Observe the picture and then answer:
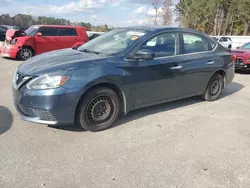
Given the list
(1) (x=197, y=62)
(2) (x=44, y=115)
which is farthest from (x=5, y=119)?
(1) (x=197, y=62)

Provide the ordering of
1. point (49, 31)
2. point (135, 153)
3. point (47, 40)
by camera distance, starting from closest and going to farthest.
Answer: point (135, 153) < point (47, 40) < point (49, 31)

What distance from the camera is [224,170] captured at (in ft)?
9.41

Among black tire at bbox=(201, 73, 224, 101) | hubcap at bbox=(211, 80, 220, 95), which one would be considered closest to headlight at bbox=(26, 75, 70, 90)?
black tire at bbox=(201, 73, 224, 101)

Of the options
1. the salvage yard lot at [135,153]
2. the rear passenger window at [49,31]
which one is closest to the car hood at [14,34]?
the rear passenger window at [49,31]

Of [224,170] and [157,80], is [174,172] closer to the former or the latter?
[224,170]

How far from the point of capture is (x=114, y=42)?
4285mm

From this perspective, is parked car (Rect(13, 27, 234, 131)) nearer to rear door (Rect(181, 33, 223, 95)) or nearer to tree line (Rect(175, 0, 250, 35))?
rear door (Rect(181, 33, 223, 95))

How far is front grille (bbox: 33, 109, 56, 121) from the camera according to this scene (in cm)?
330

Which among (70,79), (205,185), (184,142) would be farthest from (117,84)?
(205,185)

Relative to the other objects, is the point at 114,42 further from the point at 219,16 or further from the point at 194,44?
the point at 219,16

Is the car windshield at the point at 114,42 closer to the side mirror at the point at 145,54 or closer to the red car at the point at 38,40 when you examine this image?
the side mirror at the point at 145,54

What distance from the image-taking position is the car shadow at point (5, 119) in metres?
3.70

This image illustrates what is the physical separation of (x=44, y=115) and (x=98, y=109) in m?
0.79

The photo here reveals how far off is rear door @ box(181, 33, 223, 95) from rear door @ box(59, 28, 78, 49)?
8314mm
